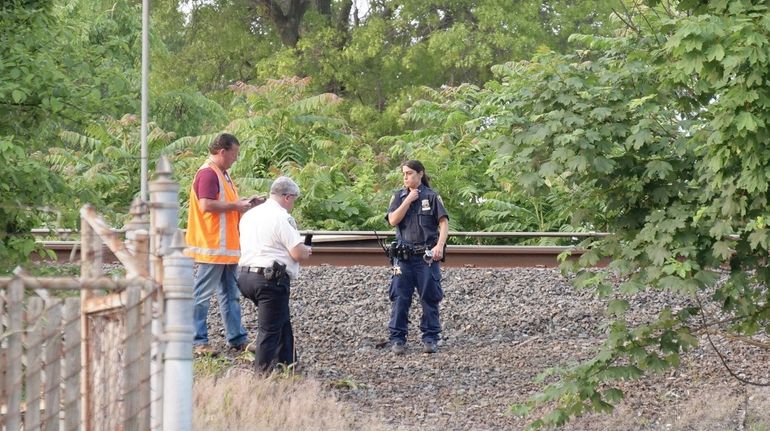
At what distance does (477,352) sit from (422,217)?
1377 mm

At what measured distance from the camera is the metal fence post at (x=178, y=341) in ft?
13.4

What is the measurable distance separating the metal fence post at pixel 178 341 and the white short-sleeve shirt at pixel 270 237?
4.72 meters

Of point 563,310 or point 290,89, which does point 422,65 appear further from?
point 563,310

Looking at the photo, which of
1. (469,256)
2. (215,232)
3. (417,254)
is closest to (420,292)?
(417,254)

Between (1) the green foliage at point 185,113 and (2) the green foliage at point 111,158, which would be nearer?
(2) the green foliage at point 111,158

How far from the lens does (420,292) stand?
426 inches

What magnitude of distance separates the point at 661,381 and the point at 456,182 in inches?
376

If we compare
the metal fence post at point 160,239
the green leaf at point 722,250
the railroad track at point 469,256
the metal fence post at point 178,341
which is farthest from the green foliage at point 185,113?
the metal fence post at point 178,341

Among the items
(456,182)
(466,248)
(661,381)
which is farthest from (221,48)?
(661,381)

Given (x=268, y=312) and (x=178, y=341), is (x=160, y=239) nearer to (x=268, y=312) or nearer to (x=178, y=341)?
(x=178, y=341)

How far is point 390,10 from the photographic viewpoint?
34.4 m

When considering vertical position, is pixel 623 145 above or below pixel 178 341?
above

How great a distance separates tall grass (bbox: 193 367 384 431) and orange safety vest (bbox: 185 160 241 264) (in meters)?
1.09

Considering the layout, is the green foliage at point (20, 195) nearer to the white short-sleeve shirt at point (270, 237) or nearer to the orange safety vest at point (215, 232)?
the white short-sleeve shirt at point (270, 237)
